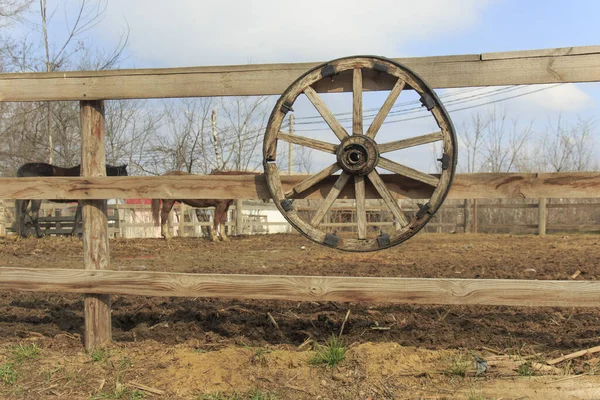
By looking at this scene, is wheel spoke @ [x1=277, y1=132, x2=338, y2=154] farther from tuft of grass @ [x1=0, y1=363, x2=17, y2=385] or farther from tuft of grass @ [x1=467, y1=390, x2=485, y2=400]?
tuft of grass @ [x1=0, y1=363, x2=17, y2=385]

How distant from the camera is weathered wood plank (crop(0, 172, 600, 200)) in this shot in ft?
10.2

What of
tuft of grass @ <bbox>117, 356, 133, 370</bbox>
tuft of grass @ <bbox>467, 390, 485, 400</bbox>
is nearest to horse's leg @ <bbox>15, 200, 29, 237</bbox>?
tuft of grass @ <bbox>117, 356, 133, 370</bbox>

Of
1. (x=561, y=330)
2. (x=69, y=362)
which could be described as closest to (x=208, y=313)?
(x=69, y=362)

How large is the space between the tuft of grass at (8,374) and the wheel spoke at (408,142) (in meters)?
2.82

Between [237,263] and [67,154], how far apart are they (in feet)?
45.8

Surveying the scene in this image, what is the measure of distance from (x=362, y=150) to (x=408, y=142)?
0.33m

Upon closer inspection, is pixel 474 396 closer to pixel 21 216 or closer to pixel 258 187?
pixel 258 187

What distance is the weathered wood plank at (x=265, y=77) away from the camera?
3148 millimetres

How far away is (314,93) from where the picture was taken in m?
3.25

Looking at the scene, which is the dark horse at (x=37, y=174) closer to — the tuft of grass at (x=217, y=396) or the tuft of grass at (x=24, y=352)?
the tuft of grass at (x=24, y=352)

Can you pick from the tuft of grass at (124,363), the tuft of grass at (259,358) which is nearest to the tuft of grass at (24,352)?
the tuft of grass at (124,363)

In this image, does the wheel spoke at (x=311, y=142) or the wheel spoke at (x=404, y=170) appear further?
the wheel spoke at (x=311, y=142)

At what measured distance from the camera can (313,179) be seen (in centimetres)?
327

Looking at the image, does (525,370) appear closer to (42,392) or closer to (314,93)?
(314,93)
